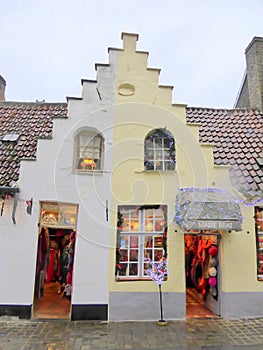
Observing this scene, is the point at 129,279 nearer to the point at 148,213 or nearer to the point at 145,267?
the point at 145,267

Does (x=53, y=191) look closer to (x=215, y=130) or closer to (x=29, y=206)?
(x=29, y=206)

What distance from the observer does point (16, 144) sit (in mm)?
10008

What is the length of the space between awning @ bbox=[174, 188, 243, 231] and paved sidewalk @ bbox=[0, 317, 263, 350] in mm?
2554

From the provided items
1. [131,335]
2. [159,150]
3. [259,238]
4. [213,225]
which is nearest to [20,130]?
[159,150]

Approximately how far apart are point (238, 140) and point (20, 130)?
7969mm

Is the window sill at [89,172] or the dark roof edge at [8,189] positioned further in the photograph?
the window sill at [89,172]

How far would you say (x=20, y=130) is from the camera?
1070 cm

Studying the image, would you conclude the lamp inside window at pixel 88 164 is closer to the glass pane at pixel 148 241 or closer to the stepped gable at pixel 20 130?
the stepped gable at pixel 20 130

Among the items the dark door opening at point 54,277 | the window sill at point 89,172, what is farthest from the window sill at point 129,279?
the window sill at point 89,172

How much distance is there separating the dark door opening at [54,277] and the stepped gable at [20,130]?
222 cm

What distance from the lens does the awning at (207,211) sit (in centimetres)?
767

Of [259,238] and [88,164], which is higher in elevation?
[88,164]

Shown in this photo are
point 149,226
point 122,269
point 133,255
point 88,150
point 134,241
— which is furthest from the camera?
point 88,150

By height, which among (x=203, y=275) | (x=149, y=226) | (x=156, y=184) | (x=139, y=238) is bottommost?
(x=203, y=275)
